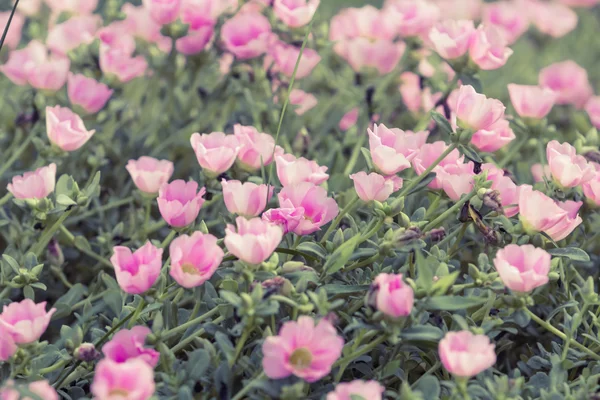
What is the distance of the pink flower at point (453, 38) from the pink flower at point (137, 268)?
73 cm

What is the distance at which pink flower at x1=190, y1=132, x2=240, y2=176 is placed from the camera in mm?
1240

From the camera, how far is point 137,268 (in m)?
1.09

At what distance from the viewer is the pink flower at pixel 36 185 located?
4.18ft

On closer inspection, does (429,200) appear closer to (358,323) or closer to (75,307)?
(358,323)

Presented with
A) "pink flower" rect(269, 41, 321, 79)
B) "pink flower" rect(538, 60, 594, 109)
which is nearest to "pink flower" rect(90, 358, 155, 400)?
"pink flower" rect(269, 41, 321, 79)

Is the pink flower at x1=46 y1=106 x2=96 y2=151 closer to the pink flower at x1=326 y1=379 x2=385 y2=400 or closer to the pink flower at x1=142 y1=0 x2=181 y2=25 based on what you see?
the pink flower at x1=142 y1=0 x2=181 y2=25

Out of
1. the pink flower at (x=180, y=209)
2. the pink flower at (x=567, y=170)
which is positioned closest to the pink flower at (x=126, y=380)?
the pink flower at (x=180, y=209)

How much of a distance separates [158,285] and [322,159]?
2.09 feet

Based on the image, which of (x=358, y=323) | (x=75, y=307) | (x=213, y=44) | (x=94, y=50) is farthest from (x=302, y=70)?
(x=358, y=323)

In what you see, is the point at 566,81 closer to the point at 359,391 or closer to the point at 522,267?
the point at 522,267

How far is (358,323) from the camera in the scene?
3.35 ft

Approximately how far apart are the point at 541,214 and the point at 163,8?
0.92m

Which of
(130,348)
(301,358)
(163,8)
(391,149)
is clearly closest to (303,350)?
(301,358)

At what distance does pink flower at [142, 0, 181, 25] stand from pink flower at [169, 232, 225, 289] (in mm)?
733
